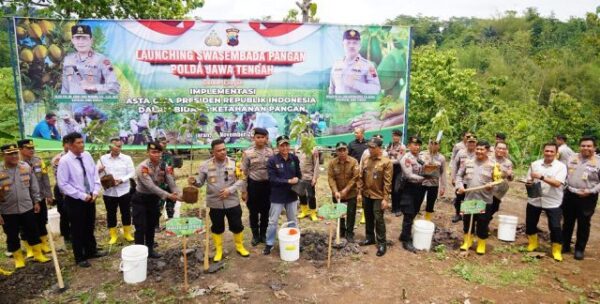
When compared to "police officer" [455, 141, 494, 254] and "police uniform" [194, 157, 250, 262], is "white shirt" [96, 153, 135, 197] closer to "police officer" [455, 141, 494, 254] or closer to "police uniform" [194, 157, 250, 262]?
"police uniform" [194, 157, 250, 262]

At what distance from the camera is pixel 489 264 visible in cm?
610

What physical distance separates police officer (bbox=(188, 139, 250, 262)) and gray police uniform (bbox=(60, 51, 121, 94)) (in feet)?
21.8

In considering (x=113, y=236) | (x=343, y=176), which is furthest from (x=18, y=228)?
(x=343, y=176)

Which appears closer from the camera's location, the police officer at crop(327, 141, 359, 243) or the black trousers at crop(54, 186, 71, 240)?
the police officer at crop(327, 141, 359, 243)

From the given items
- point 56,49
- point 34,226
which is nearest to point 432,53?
point 56,49

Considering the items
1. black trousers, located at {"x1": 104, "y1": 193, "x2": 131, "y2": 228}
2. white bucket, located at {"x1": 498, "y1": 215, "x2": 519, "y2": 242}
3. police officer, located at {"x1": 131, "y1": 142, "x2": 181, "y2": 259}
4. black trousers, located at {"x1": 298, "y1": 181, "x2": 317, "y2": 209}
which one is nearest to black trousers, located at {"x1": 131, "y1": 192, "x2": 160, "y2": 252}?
police officer, located at {"x1": 131, "y1": 142, "x2": 181, "y2": 259}

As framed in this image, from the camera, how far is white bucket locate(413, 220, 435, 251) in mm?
6367

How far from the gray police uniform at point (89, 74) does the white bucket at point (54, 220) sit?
4.89 metres

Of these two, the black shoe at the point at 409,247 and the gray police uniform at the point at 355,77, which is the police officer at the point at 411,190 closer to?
the black shoe at the point at 409,247

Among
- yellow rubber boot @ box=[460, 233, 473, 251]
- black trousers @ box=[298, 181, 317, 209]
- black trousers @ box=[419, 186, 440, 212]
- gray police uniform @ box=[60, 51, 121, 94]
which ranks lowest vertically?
yellow rubber boot @ box=[460, 233, 473, 251]

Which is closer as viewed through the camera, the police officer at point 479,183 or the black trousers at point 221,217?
the black trousers at point 221,217

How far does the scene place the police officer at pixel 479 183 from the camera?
242 inches

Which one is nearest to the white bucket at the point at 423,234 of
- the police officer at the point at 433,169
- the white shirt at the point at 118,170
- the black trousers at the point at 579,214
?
the police officer at the point at 433,169

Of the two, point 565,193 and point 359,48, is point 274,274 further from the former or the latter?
point 359,48
